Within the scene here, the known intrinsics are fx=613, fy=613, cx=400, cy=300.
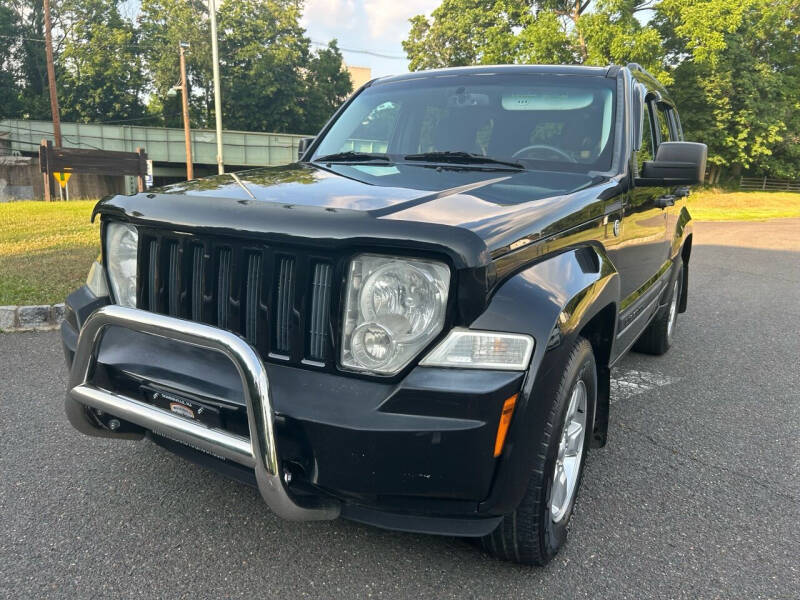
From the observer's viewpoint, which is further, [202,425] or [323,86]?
[323,86]

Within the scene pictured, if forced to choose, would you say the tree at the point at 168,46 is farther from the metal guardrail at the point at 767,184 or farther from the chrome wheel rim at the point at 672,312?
the chrome wheel rim at the point at 672,312

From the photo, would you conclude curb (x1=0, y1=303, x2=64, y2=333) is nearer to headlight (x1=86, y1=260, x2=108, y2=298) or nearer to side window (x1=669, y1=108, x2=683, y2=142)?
headlight (x1=86, y1=260, x2=108, y2=298)

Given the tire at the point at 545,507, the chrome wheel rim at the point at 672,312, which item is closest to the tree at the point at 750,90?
the chrome wheel rim at the point at 672,312

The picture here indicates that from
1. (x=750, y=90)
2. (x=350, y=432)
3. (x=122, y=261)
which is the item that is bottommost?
(x=350, y=432)

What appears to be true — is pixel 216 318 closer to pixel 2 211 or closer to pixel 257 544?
pixel 257 544

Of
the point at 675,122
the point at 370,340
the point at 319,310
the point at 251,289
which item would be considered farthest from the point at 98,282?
the point at 675,122

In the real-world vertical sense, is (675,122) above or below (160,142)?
above

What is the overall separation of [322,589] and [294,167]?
196 centimetres

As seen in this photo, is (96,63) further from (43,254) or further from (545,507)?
(545,507)

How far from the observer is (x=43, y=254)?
7324 millimetres

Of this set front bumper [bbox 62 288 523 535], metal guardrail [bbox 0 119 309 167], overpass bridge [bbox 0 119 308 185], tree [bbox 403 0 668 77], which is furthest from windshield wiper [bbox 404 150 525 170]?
metal guardrail [bbox 0 119 309 167]

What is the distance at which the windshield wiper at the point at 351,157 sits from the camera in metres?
3.15

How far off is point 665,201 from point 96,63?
5368cm

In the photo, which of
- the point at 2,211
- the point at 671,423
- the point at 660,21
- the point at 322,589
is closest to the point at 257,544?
the point at 322,589
